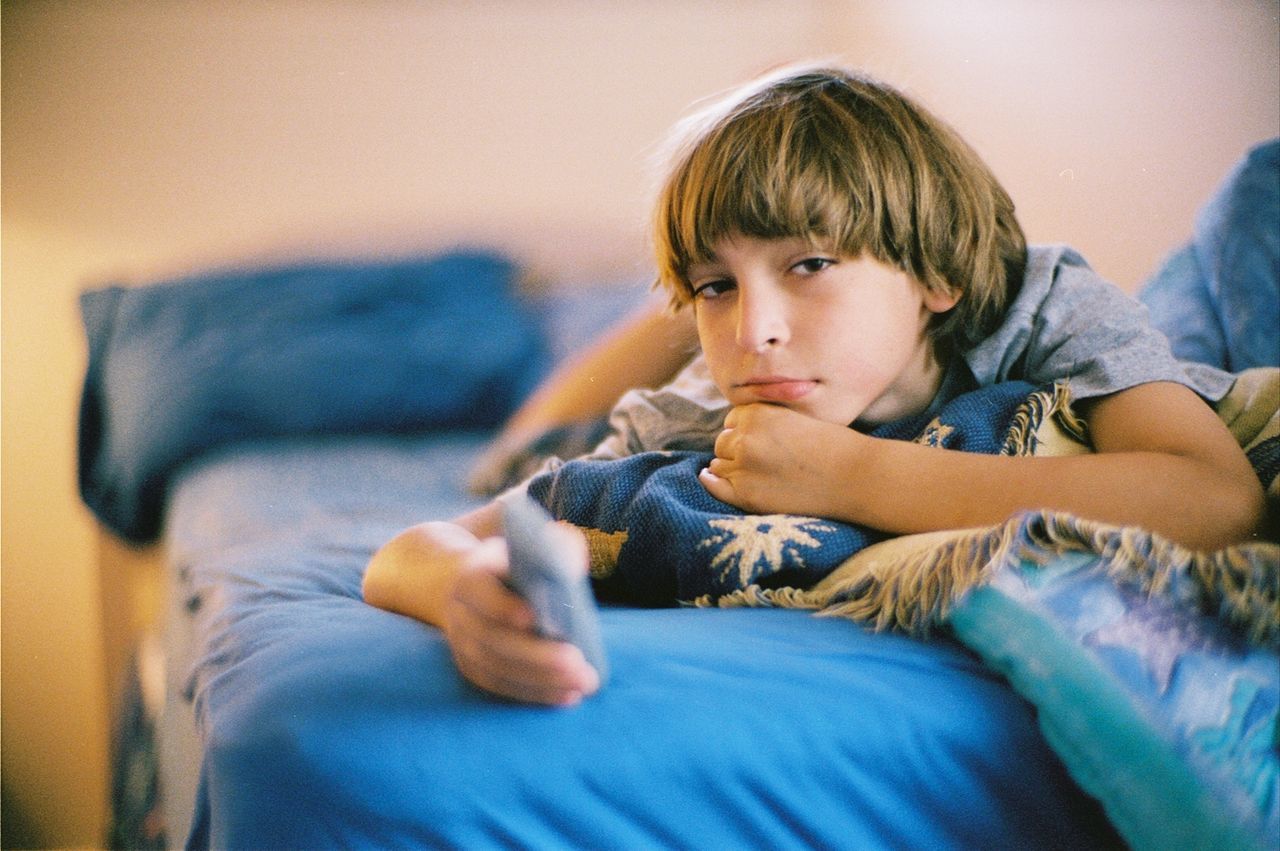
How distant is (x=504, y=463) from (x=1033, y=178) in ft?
2.10

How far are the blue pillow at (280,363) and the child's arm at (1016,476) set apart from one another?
1.14 meters

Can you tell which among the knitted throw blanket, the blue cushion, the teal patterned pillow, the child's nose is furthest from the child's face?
the blue cushion

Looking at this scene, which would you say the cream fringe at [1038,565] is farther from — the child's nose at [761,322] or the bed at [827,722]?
the child's nose at [761,322]

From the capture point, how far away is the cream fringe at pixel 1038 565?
435mm

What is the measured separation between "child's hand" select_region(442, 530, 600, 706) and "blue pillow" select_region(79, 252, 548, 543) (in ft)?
4.22

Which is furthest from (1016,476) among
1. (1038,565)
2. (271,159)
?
(271,159)

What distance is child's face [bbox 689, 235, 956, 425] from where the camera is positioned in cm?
64

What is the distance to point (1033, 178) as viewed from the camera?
96 centimetres

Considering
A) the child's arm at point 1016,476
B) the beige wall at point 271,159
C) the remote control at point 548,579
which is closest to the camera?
the remote control at point 548,579

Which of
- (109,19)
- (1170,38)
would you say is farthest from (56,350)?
(1170,38)

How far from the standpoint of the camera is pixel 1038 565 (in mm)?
467

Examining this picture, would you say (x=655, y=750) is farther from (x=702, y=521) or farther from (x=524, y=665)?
(x=702, y=521)

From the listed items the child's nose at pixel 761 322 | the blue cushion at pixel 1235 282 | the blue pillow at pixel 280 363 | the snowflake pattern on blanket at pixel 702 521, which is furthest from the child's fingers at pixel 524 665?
the blue pillow at pixel 280 363

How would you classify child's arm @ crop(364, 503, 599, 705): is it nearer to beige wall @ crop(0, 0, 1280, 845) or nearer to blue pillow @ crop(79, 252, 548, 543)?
beige wall @ crop(0, 0, 1280, 845)
